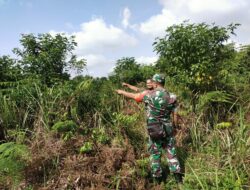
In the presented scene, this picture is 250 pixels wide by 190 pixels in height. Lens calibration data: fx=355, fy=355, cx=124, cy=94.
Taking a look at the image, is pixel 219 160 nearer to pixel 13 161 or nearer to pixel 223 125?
pixel 223 125

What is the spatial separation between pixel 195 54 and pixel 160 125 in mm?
2547

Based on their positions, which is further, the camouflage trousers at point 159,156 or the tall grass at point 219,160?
the camouflage trousers at point 159,156

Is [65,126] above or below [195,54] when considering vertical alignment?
below

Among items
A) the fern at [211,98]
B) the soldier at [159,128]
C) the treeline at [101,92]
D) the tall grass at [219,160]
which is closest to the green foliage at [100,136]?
the treeline at [101,92]

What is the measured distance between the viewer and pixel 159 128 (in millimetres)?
5547

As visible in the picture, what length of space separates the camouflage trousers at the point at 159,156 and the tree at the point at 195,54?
7.47 ft

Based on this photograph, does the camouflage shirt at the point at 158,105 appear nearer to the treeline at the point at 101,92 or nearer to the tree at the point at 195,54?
the treeline at the point at 101,92

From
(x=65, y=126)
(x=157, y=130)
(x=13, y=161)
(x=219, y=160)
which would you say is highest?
(x=65, y=126)

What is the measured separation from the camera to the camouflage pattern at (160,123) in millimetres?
5582

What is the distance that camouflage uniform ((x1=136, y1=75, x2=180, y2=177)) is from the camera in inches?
220

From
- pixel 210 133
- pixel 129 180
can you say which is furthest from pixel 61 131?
pixel 210 133

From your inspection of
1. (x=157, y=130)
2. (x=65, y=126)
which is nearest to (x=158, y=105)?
(x=157, y=130)

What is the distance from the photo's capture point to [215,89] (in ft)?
26.0

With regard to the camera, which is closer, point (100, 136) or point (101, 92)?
point (100, 136)
